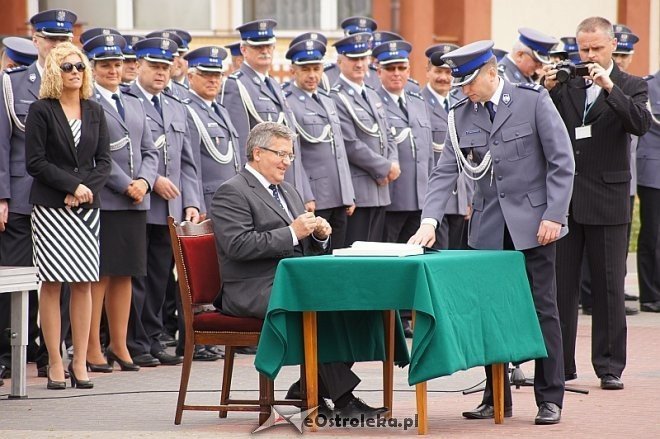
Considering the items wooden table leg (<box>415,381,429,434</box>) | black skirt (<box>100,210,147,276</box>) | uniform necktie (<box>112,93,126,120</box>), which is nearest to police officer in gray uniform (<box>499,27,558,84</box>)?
uniform necktie (<box>112,93,126,120</box>)

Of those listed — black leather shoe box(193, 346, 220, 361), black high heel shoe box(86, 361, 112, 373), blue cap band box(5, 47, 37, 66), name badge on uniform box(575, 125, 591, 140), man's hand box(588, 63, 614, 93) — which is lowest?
black leather shoe box(193, 346, 220, 361)

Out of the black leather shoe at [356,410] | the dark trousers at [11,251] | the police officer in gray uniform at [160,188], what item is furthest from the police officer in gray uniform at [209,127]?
the black leather shoe at [356,410]

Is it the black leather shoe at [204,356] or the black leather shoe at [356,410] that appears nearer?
the black leather shoe at [356,410]

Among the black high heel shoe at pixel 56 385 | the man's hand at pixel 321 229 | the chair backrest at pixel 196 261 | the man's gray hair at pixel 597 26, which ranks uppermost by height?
the man's gray hair at pixel 597 26

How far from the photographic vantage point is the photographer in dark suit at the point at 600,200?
10.2 metres

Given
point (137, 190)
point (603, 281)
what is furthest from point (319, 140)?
point (603, 281)

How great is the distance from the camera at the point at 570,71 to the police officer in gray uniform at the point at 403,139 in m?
3.88

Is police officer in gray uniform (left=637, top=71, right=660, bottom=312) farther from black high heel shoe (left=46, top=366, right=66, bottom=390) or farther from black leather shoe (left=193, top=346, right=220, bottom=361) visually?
black high heel shoe (left=46, top=366, right=66, bottom=390)

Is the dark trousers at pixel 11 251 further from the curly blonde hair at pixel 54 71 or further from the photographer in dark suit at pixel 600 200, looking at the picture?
the photographer in dark suit at pixel 600 200

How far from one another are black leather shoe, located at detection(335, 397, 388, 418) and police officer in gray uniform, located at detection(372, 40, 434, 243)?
499 centimetres

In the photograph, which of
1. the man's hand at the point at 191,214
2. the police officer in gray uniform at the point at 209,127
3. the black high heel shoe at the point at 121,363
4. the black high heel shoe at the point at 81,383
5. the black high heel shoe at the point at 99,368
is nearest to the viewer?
the black high heel shoe at the point at 81,383

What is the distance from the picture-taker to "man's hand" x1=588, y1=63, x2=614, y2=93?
9.74 m

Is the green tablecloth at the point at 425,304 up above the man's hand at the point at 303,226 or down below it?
below

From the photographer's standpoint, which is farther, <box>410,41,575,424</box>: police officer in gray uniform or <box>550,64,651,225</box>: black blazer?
<box>550,64,651,225</box>: black blazer
